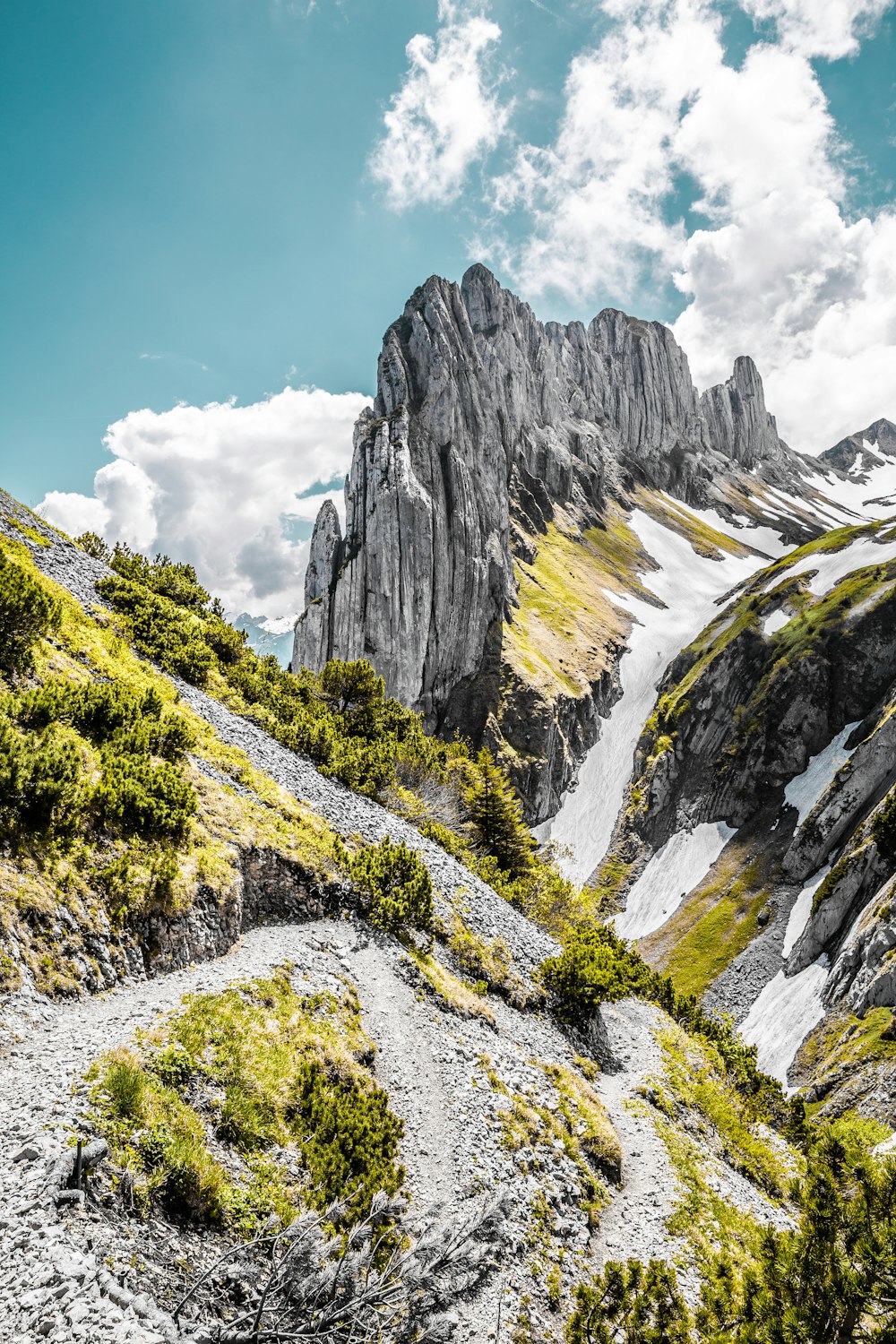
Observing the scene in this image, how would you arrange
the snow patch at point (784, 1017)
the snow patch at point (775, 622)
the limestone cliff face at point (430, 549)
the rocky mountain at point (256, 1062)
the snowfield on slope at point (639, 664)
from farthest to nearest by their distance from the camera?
1. the snow patch at point (775, 622)
2. the snowfield on slope at point (639, 664)
3. the limestone cliff face at point (430, 549)
4. the snow patch at point (784, 1017)
5. the rocky mountain at point (256, 1062)

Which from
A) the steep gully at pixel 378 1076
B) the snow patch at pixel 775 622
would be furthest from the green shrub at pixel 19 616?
the snow patch at pixel 775 622

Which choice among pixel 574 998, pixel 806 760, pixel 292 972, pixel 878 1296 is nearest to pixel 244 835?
pixel 292 972

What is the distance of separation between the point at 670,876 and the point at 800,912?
20.4 metres

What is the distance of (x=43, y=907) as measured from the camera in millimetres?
11797

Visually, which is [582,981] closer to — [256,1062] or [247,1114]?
[256,1062]

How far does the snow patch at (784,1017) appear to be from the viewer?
51.6 meters

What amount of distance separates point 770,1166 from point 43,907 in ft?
86.9

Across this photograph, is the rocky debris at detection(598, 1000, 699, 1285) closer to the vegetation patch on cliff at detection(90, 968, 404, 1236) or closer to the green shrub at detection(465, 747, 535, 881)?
the vegetation patch on cliff at detection(90, 968, 404, 1236)

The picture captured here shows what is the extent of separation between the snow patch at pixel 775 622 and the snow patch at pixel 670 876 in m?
35.4

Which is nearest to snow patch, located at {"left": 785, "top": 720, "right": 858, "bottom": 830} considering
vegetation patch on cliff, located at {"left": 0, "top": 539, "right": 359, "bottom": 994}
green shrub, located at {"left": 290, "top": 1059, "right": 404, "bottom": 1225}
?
vegetation patch on cliff, located at {"left": 0, "top": 539, "right": 359, "bottom": 994}

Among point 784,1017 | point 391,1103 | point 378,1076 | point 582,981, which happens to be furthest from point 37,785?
point 784,1017

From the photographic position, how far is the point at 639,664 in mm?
129875

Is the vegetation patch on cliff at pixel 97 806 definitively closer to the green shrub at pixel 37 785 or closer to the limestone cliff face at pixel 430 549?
the green shrub at pixel 37 785

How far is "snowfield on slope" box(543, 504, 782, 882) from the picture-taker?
101 m
